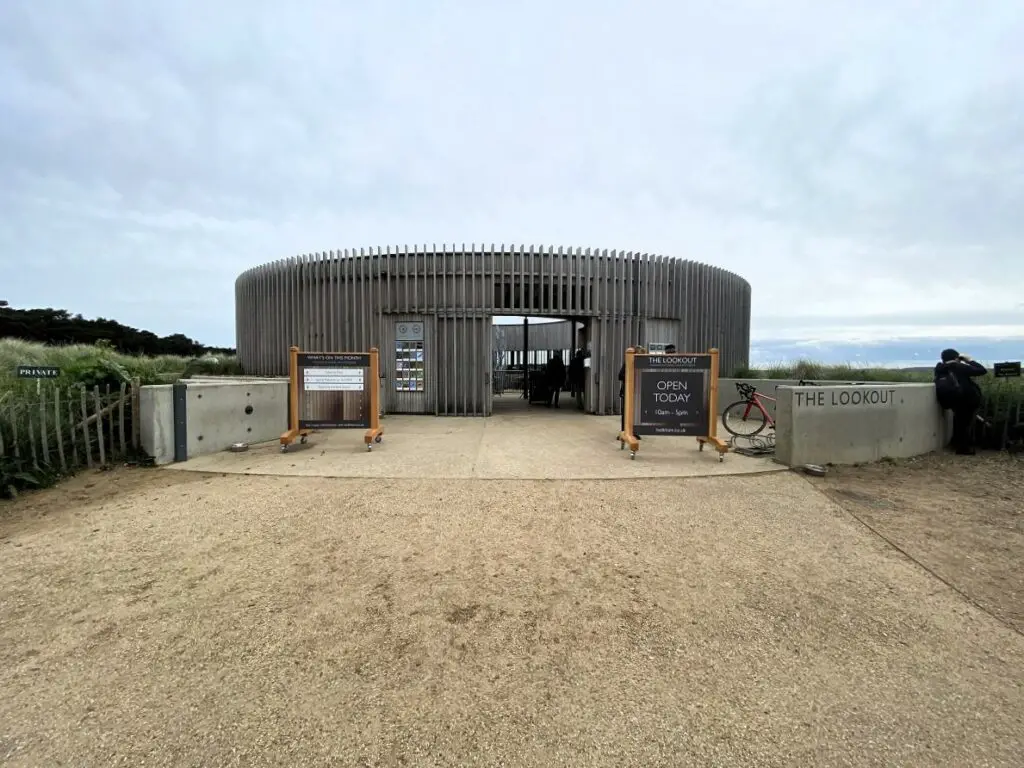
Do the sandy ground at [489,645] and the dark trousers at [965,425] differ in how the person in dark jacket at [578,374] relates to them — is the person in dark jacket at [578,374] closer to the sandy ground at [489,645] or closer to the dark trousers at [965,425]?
the dark trousers at [965,425]

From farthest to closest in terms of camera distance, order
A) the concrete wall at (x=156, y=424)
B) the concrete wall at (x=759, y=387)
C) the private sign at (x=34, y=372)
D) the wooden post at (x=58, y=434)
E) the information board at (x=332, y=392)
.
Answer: the concrete wall at (x=759, y=387)
the information board at (x=332, y=392)
the concrete wall at (x=156, y=424)
the private sign at (x=34, y=372)
the wooden post at (x=58, y=434)

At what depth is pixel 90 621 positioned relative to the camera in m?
3.04

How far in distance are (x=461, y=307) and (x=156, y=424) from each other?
281 inches

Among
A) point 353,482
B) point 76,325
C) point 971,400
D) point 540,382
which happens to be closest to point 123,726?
point 353,482

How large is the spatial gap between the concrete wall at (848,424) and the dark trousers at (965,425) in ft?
1.89

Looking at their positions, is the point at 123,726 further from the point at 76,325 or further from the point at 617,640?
the point at 76,325

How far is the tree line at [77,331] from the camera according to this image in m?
32.6

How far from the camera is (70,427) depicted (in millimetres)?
6477

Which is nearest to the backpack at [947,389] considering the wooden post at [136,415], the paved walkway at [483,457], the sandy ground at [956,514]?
the sandy ground at [956,514]

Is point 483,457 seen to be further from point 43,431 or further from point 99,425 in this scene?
point 43,431

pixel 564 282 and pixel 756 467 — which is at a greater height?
pixel 564 282

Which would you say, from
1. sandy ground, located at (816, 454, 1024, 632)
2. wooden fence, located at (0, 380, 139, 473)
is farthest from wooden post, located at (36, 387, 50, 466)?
sandy ground, located at (816, 454, 1024, 632)

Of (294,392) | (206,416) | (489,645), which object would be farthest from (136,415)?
(489,645)

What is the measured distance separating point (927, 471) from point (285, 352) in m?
14.0
